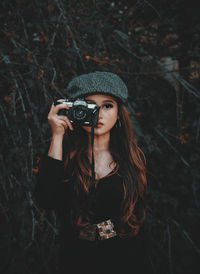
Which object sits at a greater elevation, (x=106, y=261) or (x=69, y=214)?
(x=69, y=214)

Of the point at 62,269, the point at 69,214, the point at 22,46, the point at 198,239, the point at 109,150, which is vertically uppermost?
the point at 22,46

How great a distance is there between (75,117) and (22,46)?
0.65 meters

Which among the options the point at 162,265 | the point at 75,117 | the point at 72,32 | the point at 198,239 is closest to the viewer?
the point at 75,117

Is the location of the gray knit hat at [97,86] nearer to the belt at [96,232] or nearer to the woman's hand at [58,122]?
the woman's hand at [58,122]

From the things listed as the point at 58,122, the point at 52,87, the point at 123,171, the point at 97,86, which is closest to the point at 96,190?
the point at 123,171

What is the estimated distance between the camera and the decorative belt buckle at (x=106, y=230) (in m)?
0.91

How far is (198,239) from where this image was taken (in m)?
1.90

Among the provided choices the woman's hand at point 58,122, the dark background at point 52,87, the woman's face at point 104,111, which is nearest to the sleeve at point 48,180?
the woman's hand at point 58,122

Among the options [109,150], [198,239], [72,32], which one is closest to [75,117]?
[109,150]

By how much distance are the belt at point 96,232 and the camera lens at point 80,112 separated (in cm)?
44

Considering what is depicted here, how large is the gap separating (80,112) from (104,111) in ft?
0.42

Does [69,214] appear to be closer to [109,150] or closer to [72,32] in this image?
[109,150]

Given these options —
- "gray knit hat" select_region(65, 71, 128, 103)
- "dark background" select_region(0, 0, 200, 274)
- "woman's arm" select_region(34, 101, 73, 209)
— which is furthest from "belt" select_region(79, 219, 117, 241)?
"gray knit hat" select_region(65, 71, 128, 103)

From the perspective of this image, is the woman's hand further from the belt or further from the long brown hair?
the belt
